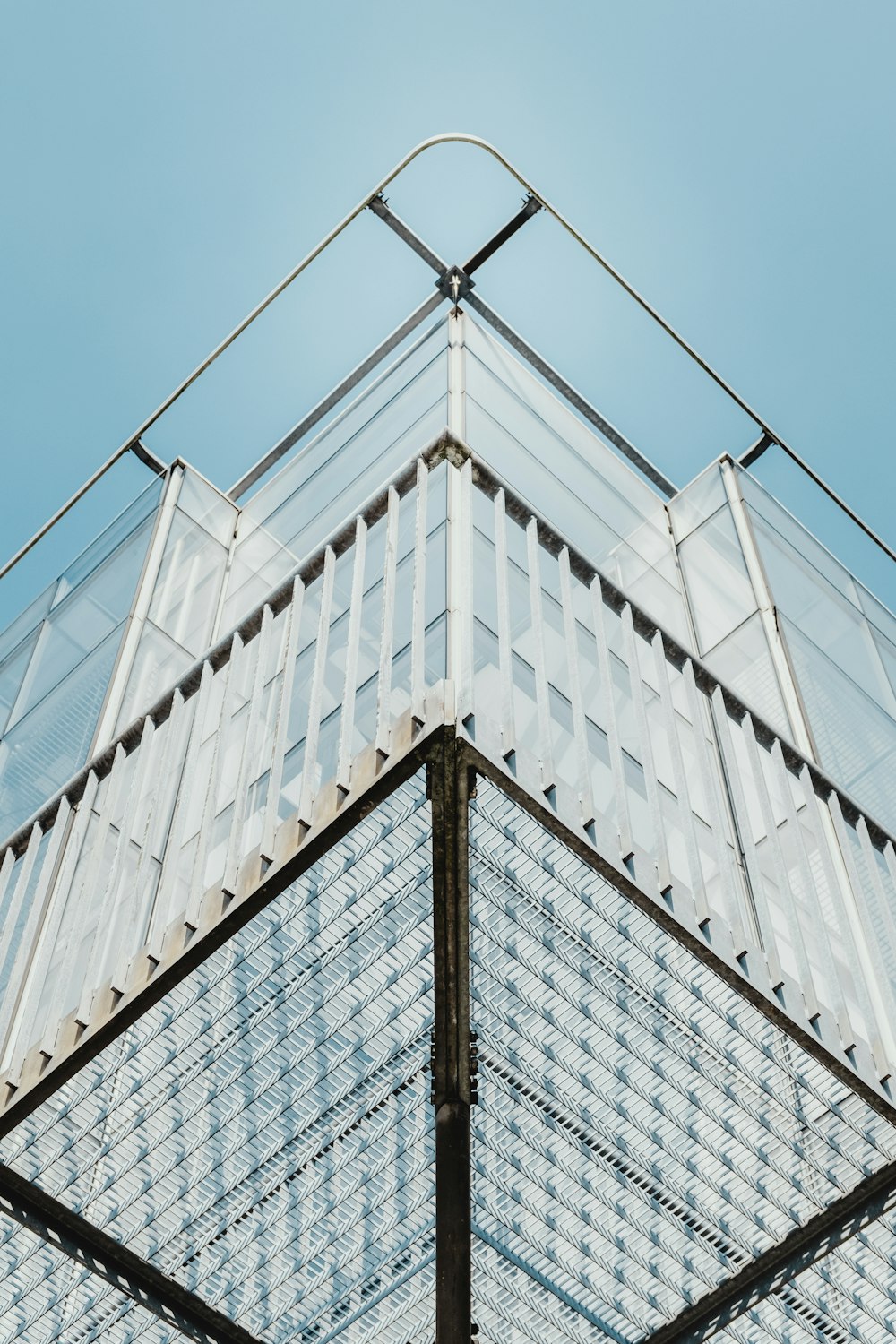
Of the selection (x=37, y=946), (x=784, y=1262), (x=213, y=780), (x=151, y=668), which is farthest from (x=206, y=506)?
(x=784, y=1262)

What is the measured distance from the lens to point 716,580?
20453 millimetres

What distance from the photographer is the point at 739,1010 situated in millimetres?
10727

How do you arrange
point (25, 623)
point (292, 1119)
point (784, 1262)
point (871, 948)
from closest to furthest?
point (292, 1119) < point (784, 1262) < point (871, 948) < point (25, 623)

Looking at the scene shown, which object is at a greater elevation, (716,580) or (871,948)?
(716,580)

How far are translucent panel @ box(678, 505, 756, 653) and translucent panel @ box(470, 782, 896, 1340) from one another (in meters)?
9.03

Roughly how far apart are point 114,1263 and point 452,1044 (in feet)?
10.5

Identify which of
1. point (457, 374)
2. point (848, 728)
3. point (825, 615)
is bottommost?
point (848, 728)

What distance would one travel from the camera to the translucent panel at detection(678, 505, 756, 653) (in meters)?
19.5

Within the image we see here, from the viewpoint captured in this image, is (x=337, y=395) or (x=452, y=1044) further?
(x=337, y=395)

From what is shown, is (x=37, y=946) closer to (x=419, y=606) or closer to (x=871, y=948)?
(x=419, y=606)

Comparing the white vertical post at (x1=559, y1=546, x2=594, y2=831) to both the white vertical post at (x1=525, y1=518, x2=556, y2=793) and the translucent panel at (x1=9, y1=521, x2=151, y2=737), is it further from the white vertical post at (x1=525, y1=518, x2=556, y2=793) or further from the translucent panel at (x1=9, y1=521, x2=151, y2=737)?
the translucent panel at (x1=9, y1=521, x2=151, y2=737)

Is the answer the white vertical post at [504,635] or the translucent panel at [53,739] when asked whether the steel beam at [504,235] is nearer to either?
the translucent panel at [53,739]

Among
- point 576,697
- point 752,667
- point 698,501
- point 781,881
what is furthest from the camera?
point 698,501

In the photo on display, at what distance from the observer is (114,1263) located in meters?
11.4
